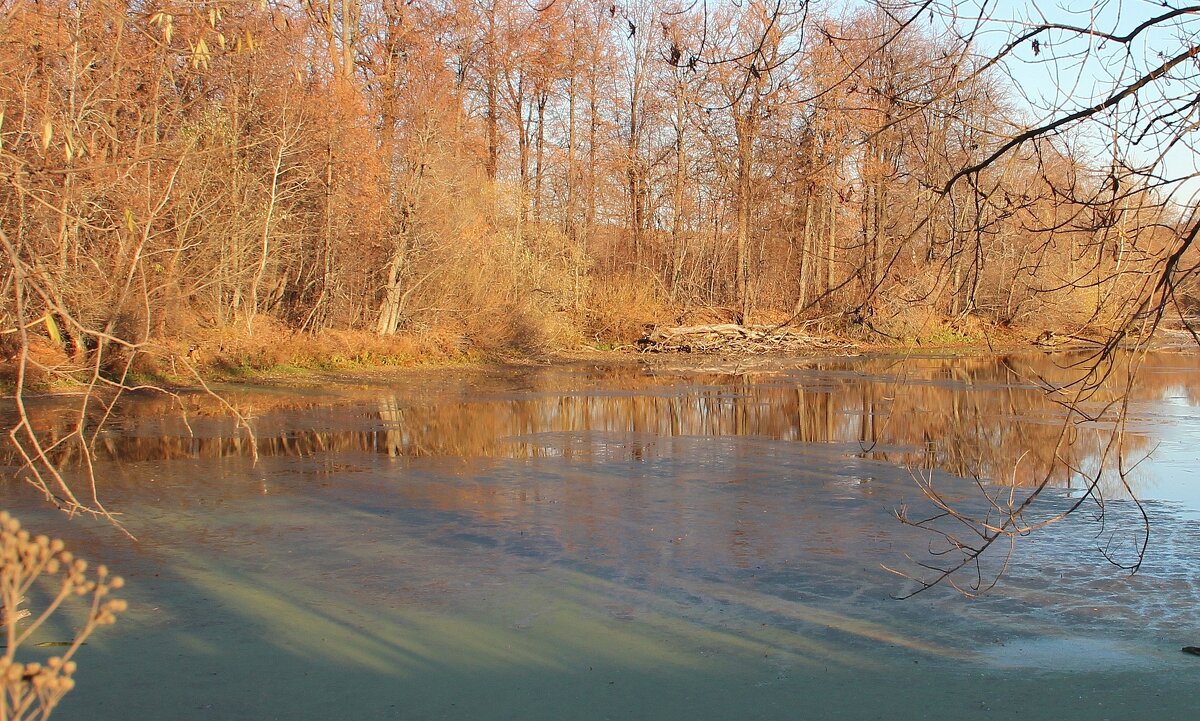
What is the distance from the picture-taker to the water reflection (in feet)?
42.5

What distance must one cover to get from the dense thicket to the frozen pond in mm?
2060

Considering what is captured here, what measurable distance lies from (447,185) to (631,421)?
11.5m

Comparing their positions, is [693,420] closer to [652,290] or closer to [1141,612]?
[1141,612]

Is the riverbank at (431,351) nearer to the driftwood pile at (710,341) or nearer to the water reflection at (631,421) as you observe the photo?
the driftwood pile at (710,341)

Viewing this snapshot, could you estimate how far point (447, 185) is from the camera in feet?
83.5

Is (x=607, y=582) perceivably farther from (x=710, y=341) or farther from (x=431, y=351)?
(x=710, y=341)

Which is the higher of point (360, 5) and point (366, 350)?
point (360, 5)

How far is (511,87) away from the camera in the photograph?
123 feet

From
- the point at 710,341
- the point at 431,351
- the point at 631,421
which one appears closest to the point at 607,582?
the point at 631,421

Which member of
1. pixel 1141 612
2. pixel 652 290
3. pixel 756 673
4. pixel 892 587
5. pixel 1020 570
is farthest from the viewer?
pixel 652 290

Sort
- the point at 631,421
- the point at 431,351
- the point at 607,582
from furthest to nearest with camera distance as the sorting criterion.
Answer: the point at 431,351 → the point at 631,421 → the point at 607,582

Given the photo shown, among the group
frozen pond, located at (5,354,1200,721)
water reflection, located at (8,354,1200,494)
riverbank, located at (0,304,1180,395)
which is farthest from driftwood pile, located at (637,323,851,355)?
frozen pond, located at (5,354,1200,721)

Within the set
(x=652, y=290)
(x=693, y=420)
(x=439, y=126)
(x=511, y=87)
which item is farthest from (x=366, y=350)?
(x=511, y=87)

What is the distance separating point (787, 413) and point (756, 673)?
1230 centimetres
